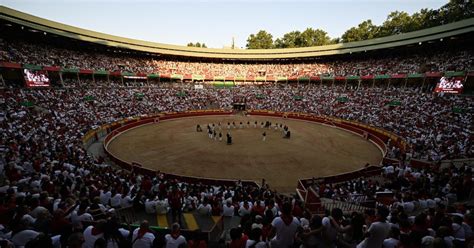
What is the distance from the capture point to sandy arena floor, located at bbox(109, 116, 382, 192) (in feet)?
61.1

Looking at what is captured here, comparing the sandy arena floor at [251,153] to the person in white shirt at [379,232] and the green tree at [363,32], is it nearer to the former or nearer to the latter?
the person in white shirt at [379,232]

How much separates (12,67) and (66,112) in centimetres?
938

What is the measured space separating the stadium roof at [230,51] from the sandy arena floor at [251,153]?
22.7m

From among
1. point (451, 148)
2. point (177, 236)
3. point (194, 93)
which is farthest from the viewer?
point (194, 93)

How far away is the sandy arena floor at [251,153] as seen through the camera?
18.6 m

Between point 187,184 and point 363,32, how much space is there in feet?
281

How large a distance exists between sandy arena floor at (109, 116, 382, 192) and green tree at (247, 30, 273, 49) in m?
78.1

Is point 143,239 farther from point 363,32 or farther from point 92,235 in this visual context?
point 363,32

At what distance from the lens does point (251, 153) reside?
75.7ft

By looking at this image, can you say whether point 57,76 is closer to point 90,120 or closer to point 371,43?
point 90,120

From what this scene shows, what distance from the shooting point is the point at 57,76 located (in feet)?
133

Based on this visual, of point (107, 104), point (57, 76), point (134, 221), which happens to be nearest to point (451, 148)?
point (134, 221)

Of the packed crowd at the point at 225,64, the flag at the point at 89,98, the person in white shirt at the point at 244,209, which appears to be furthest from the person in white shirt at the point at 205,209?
the packed crowd at the point at 225,64

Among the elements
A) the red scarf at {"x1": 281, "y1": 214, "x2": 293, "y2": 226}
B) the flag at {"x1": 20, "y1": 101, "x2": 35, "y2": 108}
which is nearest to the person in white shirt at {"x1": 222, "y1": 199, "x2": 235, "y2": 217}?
the red scarf at {"x1": 281, "y1": 214, "x2": 293, "y2": 226}
